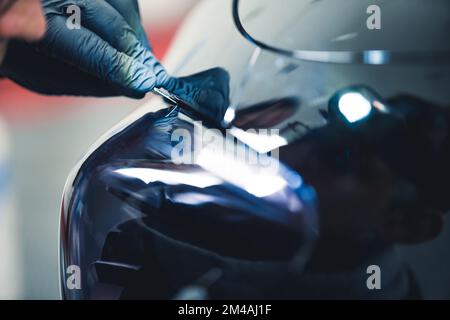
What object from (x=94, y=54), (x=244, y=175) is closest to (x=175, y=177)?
(x=244, y=175)

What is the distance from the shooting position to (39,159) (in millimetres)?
928

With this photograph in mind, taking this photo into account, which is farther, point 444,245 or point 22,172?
point 22,172

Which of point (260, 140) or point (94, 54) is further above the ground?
point (94, 54)

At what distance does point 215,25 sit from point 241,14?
1.9 inches

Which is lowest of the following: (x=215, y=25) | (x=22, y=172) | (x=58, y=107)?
(x=22, y=172)

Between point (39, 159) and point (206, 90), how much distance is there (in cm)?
33

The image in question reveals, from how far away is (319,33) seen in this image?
0.81 meters

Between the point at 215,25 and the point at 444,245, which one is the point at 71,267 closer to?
the point at 215,25

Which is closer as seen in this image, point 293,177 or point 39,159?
point 293,177

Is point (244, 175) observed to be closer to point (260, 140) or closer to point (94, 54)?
point (260, 140)

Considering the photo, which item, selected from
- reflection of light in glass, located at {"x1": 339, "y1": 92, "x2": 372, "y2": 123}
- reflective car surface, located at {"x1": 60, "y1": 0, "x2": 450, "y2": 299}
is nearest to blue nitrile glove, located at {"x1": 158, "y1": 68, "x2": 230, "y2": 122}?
reflective car surface, located at {"x1": 60, "y1": 0, "x2": 450, "y2": 299}

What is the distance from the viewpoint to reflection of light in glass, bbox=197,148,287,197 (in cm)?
79
